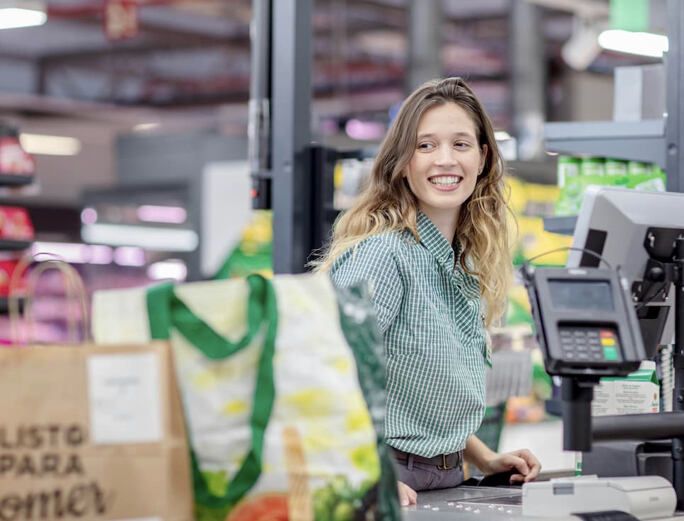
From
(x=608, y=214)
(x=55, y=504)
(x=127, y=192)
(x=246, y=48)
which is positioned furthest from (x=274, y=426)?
(x=246, y=48)

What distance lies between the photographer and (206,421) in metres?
2.01

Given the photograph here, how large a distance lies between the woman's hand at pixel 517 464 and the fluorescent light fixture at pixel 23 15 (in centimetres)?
528

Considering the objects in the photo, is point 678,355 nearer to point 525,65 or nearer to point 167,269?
point 167,269

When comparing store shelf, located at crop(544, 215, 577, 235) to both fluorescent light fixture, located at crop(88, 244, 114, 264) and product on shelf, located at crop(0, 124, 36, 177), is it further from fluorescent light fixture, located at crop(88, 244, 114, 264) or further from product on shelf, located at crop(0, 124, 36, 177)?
fluorescent light fixture, located at crop(88, 244, 114, 264)

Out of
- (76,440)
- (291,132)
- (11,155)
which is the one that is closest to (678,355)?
(76,440)

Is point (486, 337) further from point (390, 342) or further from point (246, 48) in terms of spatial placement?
point (246, 48)

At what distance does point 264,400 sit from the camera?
1.99 m

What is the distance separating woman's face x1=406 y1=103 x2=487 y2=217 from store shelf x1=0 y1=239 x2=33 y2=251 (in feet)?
18.3

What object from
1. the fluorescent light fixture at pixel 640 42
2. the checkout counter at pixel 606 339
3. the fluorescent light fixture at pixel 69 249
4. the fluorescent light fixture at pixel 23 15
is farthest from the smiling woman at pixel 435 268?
the fluorescent light fixture at pixel 69 249

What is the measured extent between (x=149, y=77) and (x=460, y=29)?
4576 millimetres

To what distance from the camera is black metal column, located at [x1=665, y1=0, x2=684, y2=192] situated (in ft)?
12.3

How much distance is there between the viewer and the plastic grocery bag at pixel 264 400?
6.53 feet

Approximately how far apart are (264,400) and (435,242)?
1203mm

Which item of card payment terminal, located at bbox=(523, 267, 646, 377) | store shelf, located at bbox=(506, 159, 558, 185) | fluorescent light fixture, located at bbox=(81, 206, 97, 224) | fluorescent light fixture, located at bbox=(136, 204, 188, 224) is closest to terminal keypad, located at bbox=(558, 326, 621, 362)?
card payment terminal, located at bbox=(523, 267, 646, 377)
